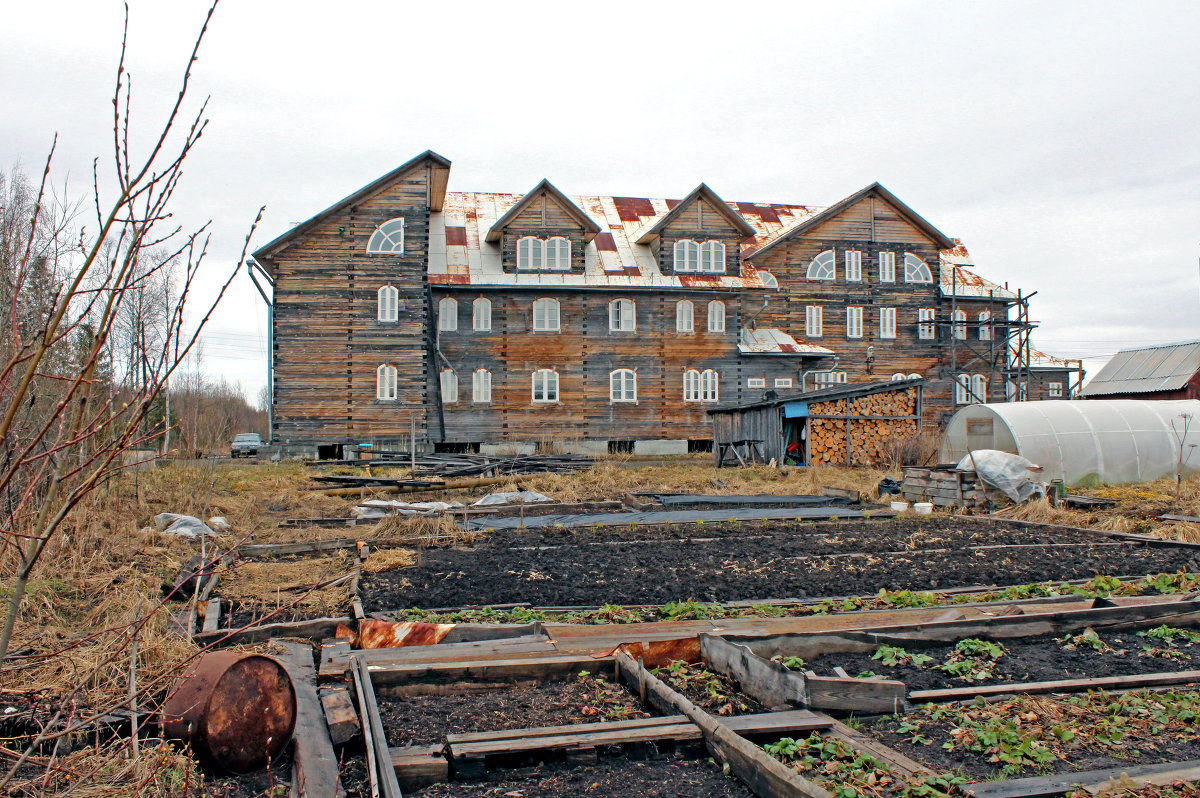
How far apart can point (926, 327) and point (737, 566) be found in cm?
3130

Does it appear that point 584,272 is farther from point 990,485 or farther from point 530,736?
point 530,736

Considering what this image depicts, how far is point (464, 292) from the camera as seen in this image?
1234 inches

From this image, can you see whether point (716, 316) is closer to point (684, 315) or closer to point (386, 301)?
point (684, 315)

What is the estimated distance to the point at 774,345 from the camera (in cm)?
3378

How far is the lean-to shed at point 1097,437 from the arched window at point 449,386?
17.8 meters

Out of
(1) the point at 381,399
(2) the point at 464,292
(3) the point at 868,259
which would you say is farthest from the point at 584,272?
(3) the point at 868,259

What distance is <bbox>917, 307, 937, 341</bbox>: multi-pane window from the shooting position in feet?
123

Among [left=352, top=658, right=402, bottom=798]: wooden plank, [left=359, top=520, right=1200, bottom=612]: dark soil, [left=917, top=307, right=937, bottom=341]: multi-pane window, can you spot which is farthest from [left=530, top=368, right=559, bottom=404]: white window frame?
[left=352, top=658, right=402, bottom=798]: wooden plank

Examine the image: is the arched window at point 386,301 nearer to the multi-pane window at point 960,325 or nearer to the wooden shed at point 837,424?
the wooden shed at point 837,424

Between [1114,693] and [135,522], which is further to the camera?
[135,522]

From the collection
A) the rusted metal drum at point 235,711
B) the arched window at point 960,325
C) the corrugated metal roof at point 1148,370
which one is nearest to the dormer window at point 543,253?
the arched window at point 960,325

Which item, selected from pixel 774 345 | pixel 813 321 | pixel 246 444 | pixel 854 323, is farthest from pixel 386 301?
pixel 246 444

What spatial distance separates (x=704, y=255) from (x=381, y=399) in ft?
43.8

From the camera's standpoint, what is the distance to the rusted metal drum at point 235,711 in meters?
4.27
